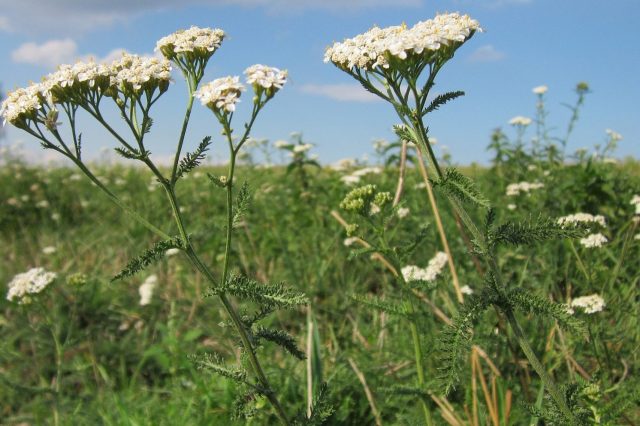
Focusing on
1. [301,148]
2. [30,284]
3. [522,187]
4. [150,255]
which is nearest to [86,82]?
[150,255]

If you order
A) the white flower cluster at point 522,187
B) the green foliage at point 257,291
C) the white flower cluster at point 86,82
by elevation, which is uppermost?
the white flower cluster at point 86,82

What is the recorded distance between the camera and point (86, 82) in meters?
2.19

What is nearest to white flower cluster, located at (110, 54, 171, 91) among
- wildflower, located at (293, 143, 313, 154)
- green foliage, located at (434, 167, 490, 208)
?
green foliage, located at (434, 167, 490, 208)

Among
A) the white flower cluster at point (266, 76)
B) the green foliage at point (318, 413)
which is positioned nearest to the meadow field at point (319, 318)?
the green foliage at point (318, 413)

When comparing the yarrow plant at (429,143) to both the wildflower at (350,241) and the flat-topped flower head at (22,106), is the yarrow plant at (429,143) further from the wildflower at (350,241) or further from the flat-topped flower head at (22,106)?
the wildflower at (350,241)

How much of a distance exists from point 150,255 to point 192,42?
30.2 inches

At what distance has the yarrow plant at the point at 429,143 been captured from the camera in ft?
6.30

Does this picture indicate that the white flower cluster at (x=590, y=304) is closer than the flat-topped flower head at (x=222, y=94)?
No

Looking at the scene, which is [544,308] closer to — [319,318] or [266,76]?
[266,76]

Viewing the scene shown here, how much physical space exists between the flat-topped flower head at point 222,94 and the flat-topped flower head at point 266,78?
0.22 ft

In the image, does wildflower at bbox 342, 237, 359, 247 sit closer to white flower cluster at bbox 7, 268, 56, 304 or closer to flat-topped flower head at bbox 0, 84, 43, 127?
white flower cluster at bbox 7, 268, 56, 304

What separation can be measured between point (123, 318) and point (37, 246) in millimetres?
2519

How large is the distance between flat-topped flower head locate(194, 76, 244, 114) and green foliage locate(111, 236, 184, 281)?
1.42ft

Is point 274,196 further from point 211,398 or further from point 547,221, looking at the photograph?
point 547,221
